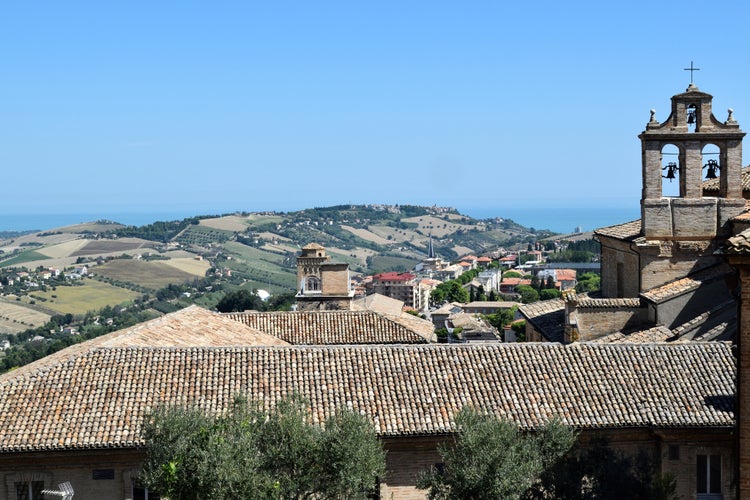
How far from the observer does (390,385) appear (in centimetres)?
1659

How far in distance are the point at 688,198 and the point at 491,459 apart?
11.7m

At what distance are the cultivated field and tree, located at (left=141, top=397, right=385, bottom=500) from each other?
11837 cm

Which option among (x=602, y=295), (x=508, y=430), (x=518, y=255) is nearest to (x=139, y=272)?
(x=518, y=255)

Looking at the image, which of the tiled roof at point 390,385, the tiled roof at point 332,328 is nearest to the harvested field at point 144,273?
the tiled roof at point 332,328

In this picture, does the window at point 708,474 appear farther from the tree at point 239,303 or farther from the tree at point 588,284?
the tree at point 588,284

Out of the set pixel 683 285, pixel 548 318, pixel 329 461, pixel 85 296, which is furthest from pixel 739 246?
pixel 85 296

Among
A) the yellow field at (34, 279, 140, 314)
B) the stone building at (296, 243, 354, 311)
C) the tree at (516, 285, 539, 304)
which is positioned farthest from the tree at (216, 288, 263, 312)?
the yellow field at (34, 279, 140, 314)

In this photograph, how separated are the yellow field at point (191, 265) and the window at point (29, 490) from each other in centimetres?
16319

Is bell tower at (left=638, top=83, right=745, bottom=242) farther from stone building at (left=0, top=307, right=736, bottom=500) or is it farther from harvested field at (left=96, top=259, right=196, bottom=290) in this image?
harvested field at (left=96, top=259, right=196, bottom=290)

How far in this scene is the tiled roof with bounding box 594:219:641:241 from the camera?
76.5 feet

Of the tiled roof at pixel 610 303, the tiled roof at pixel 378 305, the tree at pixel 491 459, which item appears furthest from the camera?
the tiled roof at pixel 378 305

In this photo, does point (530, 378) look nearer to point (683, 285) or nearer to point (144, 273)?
point (683, 285)

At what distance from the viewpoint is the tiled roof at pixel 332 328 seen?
2655cm

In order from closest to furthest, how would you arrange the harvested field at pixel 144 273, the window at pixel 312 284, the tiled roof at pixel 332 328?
the tiled roof at pixel 332 328, the window at pixel 312 284, the harvested field at pixel 144 273
